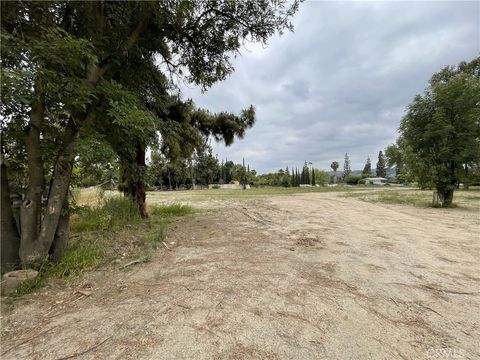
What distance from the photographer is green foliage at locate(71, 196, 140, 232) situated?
5237mm

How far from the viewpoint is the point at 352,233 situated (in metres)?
5.36

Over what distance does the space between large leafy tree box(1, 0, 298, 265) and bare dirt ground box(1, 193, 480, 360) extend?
122 cm

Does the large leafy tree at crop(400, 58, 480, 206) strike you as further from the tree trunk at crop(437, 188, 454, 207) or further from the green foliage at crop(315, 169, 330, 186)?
the green foliage at crop(315, 169, 330, 186)

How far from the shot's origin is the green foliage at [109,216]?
17.2 ft

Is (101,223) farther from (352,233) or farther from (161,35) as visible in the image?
(352,233)

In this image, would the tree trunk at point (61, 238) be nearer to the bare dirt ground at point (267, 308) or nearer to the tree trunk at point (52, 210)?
the tree trunk at point (52, 210)

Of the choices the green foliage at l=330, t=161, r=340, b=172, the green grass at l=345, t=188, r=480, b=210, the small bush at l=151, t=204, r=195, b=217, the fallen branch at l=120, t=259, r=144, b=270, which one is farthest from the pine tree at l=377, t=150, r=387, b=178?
the fallen branch at l=120, t=259, r=144, b=270

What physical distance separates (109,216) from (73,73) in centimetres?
354

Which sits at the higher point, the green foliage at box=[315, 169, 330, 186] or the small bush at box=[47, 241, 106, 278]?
the green foliage at box=[315, 169, 330, 186]

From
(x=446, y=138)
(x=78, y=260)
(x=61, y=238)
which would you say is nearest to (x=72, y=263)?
(x=78, y=260)

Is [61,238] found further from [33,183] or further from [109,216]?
[109,216]

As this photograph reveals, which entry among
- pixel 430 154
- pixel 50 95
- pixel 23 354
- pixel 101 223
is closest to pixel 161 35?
pixel 50 95

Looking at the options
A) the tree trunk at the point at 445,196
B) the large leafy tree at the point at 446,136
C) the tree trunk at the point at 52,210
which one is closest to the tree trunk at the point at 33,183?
the tree trunk at the point at 52,210

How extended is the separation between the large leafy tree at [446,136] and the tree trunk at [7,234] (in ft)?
41.2
